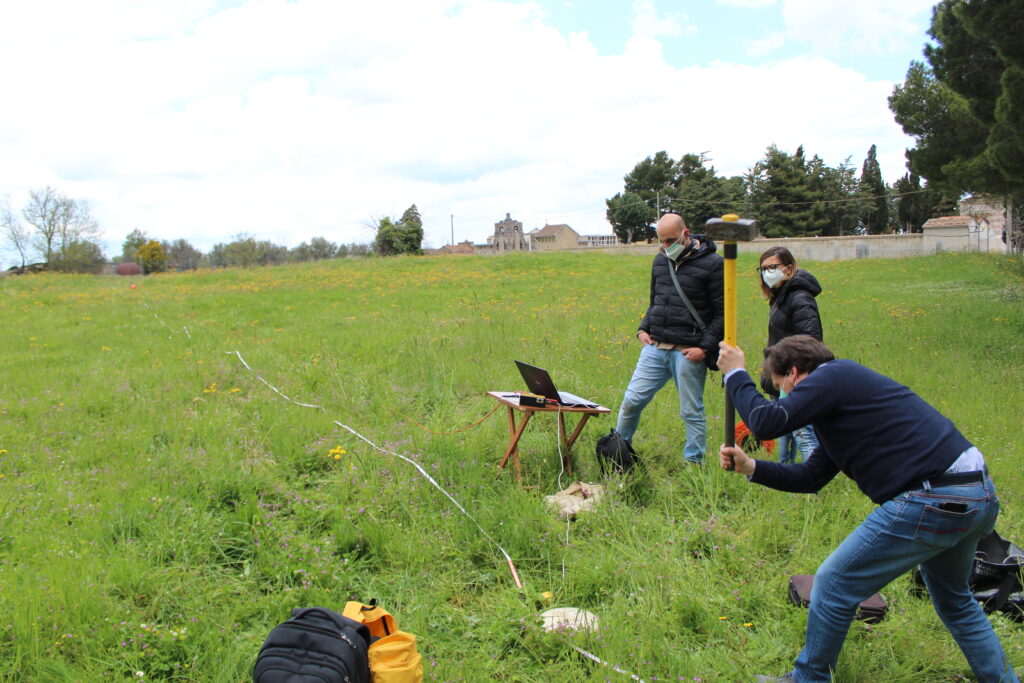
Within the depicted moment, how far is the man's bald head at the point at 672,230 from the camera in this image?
491cm

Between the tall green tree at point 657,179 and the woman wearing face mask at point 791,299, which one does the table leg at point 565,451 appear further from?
the tall green tree at point 657,179

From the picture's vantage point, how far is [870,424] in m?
2.46

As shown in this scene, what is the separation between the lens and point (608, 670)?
288cm

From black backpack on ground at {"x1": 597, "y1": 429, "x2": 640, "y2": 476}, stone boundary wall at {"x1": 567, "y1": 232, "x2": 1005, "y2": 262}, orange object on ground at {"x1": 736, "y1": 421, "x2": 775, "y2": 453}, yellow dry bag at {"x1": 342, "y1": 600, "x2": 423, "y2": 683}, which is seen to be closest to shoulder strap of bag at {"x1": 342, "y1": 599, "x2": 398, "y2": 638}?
yellow dry bag at {"x1": 342, "y1": 600, "x2": 423, "y2": 683}

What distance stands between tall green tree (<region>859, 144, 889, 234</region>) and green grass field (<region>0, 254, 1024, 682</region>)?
56.3 meters

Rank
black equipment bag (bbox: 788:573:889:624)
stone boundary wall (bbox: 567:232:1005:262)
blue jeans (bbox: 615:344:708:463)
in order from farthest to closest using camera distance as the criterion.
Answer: stone boundary wall (bbox: 567:232:1005:262) → blue jeans (bbox: 615:344:708:463) → black equipment bag (bbox: 788:573:889:624)

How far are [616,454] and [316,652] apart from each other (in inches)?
121

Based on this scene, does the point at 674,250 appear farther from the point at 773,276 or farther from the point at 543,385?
the point at 543,385

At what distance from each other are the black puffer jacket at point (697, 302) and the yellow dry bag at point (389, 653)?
3.10 meters

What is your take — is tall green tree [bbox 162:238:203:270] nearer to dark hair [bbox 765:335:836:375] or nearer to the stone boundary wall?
the stone boundary wall

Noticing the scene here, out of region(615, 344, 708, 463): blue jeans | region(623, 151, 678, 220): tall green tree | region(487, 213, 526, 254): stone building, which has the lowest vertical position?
region(615, 344, 708, 463): blue jeans

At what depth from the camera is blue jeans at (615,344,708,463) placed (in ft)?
16.4

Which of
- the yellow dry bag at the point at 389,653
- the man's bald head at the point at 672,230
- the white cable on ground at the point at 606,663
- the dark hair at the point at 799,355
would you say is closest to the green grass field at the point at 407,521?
the white cable on ground at the point at 606,663

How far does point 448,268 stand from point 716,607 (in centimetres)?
2525
